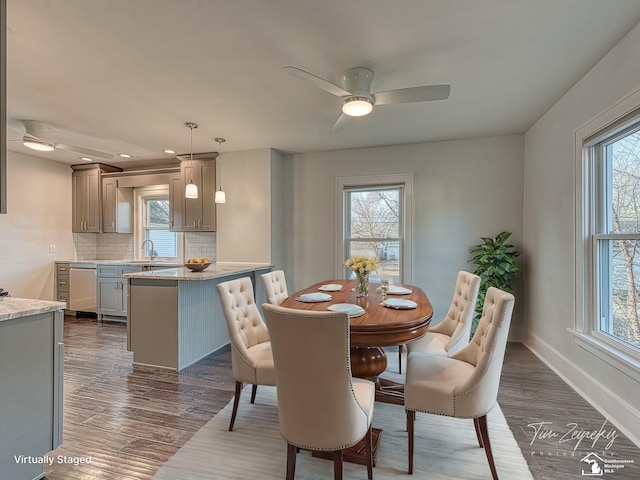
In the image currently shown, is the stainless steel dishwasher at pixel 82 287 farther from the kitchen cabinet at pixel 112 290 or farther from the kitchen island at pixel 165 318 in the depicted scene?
the kitchen island at pixel 165 318

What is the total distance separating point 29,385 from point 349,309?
68.5 inches

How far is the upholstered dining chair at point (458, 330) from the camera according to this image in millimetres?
2340

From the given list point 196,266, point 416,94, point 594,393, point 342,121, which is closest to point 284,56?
point 342,121

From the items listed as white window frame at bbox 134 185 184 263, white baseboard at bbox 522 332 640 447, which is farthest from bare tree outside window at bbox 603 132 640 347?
white window frame at bbox 134 185 184 263

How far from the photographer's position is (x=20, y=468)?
1.56 meters

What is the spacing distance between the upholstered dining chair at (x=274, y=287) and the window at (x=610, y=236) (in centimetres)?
255

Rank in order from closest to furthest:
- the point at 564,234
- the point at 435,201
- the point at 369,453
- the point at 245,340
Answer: the point at 369,453
the point at 245,340
the point at 564,234
the point at 435,201

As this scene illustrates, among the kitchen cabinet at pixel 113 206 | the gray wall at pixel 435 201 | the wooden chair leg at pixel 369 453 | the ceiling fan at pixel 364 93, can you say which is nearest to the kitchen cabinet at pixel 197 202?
the kitchen cabinet at pixel 113 206

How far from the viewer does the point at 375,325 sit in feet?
5.46

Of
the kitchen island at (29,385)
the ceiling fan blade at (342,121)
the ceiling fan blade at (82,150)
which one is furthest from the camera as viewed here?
the ceiling fan blade at (82,150)

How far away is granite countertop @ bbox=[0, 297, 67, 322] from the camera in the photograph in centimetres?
150

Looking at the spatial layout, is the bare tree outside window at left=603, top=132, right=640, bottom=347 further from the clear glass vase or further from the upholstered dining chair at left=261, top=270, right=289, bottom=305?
the upholstered dining chair at left=261, top=270, right=289, bottom=305

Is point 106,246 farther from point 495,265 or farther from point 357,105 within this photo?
point 495,265

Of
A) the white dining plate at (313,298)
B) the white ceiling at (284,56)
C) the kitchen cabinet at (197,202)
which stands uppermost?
the white ceiling at (284,56)
